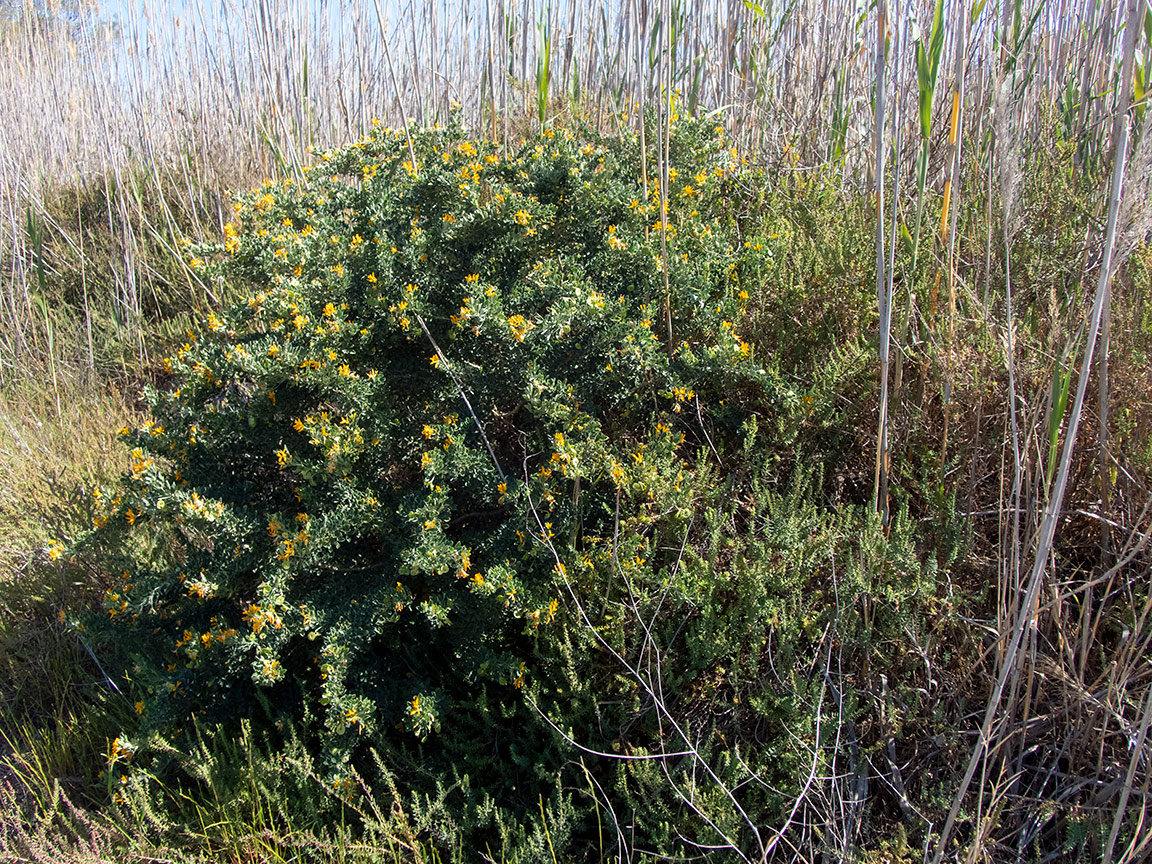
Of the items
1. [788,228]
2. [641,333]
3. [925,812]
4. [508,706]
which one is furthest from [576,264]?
[925,812]

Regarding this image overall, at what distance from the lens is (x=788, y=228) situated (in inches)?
94.0

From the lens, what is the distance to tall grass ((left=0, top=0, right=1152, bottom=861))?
56.3 inches

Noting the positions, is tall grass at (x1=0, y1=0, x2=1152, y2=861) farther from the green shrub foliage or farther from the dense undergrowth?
the green shrub foliage

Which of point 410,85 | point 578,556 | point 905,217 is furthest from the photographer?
point 410,85

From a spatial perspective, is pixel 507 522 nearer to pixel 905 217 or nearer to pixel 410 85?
pixel 905 217

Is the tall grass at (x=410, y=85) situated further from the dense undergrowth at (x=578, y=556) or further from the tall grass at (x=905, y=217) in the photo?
the dense undergrowth at (x=578, y=556)

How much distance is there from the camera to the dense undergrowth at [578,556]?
160cm

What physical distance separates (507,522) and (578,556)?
0.19 m

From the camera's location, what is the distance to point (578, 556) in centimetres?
175

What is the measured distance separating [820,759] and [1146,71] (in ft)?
4.79

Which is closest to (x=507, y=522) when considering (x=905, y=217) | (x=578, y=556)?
(x=578, y=556)

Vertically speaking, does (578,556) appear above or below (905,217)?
below

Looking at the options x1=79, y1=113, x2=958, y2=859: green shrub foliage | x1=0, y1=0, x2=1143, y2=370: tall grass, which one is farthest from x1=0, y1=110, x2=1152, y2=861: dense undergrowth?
x1=0, y1=0, x2=1143, y2=370: tall grass

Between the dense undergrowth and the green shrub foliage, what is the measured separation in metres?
0.01
